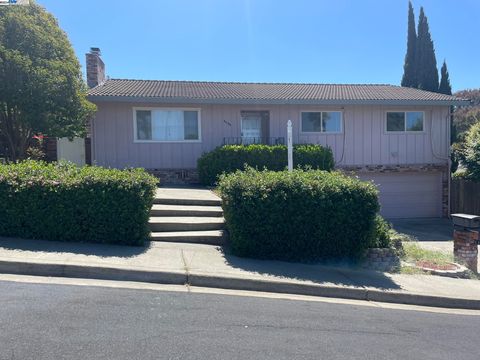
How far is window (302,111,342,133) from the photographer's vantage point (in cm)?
1616

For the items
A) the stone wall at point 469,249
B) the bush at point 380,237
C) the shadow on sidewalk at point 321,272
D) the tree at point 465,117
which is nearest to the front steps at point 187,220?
the shadow on sidewalk at point 321,272

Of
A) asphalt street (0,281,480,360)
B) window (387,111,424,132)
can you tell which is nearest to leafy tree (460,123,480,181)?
window (387,111,424,132)

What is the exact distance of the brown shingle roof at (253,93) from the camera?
573 inches

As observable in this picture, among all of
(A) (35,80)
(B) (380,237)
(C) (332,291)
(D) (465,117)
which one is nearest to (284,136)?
(B) (380,237)

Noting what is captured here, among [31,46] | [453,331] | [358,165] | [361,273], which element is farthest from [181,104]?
[453,331]

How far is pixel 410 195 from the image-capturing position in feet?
57.1

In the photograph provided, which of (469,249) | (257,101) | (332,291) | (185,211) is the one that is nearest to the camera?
(332,291)

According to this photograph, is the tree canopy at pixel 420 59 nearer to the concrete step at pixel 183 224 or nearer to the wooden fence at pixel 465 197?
the wooden fence at pixel 465 197

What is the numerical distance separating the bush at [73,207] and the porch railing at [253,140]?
8.19 meters

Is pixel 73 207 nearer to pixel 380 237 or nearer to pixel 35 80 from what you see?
pixel 35 80

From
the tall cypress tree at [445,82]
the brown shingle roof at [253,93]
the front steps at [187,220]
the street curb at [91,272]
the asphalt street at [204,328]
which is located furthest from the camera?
the tall cypress tree at [445,82]

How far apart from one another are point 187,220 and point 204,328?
429cm

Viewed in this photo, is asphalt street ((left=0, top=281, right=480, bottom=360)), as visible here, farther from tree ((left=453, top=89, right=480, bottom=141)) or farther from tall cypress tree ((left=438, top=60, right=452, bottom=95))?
tree ((left=453, top=89, right=480, bottom=141))

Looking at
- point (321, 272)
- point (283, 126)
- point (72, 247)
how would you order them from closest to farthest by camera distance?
1. point (72, 247)
2. point (321, 272)
3. point (283, 126)
